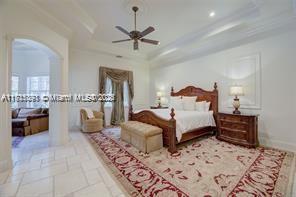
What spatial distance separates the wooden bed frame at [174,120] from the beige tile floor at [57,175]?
4.79 ft

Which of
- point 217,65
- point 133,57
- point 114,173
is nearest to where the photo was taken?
point 114,173

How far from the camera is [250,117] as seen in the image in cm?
332

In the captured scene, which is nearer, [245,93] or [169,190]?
[169,190]

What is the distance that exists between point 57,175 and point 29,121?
338 centimetres

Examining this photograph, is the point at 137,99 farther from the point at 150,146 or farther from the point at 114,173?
the point at 114,173

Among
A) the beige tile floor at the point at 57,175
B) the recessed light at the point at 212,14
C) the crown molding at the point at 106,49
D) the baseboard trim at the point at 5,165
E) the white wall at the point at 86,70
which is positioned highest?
the recessed light at the point at 212,14

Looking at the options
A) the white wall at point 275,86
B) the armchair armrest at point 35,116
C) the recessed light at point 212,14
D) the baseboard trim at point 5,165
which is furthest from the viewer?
the armchair armrest at point 35,116

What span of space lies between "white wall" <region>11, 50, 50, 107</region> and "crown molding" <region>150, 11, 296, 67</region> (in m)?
5.24

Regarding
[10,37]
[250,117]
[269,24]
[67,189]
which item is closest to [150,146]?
[67,189]

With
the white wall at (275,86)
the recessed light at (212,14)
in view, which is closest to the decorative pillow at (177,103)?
the white wall at (275,86)

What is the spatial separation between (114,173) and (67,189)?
0.65 meters

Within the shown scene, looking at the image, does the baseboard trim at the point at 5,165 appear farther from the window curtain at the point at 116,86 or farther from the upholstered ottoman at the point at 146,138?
the window curtain at the point at 116,86

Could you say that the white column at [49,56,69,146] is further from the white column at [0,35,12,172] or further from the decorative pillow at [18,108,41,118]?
the decorative pillow at [18,108,41,118]

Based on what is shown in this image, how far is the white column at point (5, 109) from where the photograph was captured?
Answer: 92.2 inches
